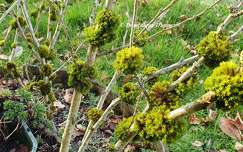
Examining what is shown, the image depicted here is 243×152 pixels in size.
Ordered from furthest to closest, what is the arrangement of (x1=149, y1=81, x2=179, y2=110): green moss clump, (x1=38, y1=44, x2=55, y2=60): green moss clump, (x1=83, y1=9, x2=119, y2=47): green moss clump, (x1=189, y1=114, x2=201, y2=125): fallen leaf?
(x1=189, y1=114, x2=201, y2=125): fallen leaf < (x1=38, y1=44, x2=55, y2=60): green moss clump < (x1=83, y1=9, x2=119, y2=47): green moss clump < (x1=149, y1=81, x2=179, y2=110): green moss clump

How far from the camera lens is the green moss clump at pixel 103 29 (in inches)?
71.8

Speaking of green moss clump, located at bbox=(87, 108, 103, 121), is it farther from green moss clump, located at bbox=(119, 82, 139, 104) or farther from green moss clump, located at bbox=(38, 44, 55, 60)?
green moss clump, located at bbox=(38, 44, 55, 60)

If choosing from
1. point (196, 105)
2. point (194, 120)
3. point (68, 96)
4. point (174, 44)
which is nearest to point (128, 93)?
point (196, 105)

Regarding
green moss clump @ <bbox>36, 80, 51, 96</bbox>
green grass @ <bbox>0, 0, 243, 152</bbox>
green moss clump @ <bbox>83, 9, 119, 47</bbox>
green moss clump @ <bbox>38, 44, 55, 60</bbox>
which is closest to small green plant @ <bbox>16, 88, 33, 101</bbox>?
green grass @ <bbox>0, 0, 243, 152</bbox>

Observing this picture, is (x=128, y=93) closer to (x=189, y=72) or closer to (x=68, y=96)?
(x=189, y=72)

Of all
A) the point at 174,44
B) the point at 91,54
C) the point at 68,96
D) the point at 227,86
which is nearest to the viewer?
the point at 227,86

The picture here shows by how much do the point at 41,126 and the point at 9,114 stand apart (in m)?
0.22

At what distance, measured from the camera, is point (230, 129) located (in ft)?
9.21

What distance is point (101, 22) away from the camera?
1833mm

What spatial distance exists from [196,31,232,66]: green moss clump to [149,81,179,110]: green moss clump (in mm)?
192

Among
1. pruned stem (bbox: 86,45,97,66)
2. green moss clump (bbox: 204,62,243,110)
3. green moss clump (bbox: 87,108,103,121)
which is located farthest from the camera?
green moss clump (bbox: 87,108,103,121)

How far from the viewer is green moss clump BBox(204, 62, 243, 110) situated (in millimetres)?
1239

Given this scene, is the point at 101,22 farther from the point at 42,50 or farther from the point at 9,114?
the point at 9,114

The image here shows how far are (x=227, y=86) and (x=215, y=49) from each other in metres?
0.29
